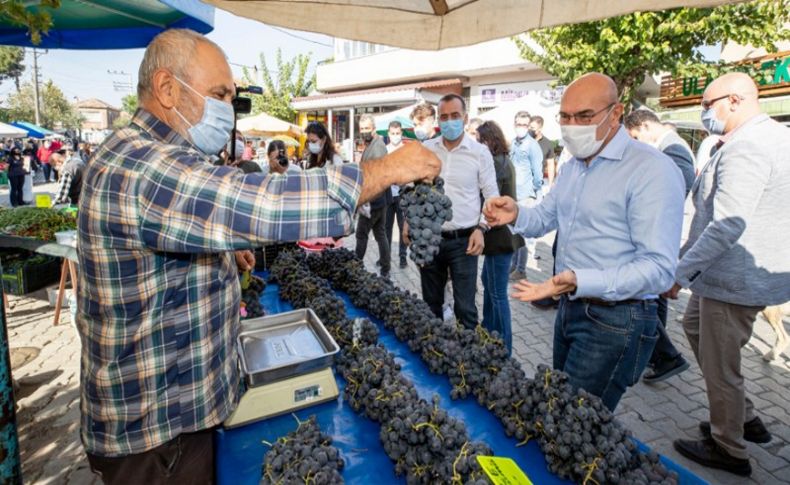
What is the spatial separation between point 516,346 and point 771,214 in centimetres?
272

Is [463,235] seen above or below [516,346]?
above

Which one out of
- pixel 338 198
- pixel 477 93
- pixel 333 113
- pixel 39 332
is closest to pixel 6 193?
pixel 333 113

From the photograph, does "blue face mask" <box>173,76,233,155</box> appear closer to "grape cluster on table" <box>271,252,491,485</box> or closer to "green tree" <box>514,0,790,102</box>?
"grape cluster on table" <box>271,252,491,485</box>

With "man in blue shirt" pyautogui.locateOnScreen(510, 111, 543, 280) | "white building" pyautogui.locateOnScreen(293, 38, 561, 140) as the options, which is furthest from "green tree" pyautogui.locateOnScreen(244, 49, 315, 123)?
"man in blue shirt" pyautogui.locateOnScreen(510, 111, 543, 280)

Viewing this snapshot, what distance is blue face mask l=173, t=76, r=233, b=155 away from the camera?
1507 millimetres

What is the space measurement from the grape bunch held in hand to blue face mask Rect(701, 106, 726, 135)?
7.36 ft

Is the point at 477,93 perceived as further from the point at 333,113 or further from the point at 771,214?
the point at 771,214

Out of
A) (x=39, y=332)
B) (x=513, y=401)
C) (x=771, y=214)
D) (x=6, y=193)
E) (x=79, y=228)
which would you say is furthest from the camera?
(x=6, y=193)

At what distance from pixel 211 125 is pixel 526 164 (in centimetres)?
614

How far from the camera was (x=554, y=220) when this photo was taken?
2859 mm

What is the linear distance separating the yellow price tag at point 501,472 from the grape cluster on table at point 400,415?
0.03 m

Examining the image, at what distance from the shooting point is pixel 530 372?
4270 mm

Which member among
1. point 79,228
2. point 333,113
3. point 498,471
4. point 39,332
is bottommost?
point 39,332

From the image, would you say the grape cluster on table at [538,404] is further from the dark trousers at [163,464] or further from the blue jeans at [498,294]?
the blue jeans at [498,294]
